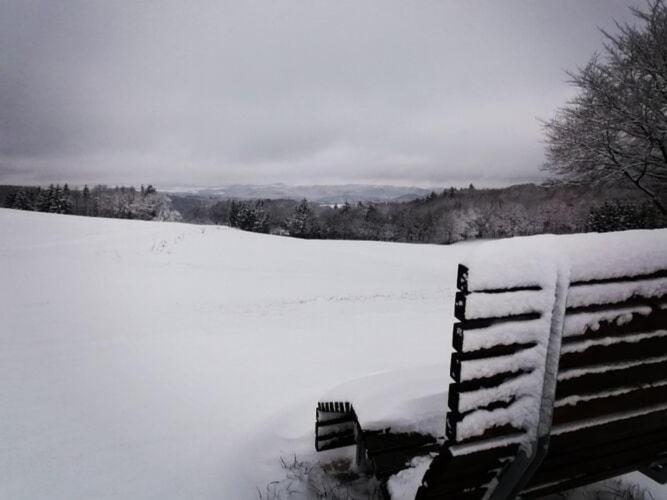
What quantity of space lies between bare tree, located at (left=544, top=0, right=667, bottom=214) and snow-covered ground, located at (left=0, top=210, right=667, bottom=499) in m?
5.14

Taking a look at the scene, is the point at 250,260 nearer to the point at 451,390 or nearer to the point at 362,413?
the point at 362,413

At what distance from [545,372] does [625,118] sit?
8.51 metres

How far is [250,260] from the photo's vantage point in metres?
19.8

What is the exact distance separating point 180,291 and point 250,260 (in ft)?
23.1

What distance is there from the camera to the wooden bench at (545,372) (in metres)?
1.54

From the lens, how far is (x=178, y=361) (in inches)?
264

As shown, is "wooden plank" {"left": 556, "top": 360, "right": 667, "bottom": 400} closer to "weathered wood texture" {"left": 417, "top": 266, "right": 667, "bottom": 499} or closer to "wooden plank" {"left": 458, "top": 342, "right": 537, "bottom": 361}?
"weathered wood texture" {"left": 417, "top": 266, "right": 667, "bottom": 499}

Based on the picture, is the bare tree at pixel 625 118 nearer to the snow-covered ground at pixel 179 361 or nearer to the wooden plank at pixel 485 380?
the snow-covered ground at pixel 179 361

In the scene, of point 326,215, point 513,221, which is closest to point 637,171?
point 513,221

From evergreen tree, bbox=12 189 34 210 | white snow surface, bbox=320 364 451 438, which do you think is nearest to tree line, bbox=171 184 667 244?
evergreen tree, bbox=12 189 34 210

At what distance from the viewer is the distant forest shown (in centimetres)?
6850

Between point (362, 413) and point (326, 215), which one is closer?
point (362, 413)

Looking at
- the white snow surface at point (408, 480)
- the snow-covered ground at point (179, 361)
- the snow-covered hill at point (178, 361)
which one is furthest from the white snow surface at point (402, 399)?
the snow-covered hill at point (178, 361)

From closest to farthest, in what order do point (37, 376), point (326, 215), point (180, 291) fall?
point (37, 376)
point (180, 291)
point (326, 215)
